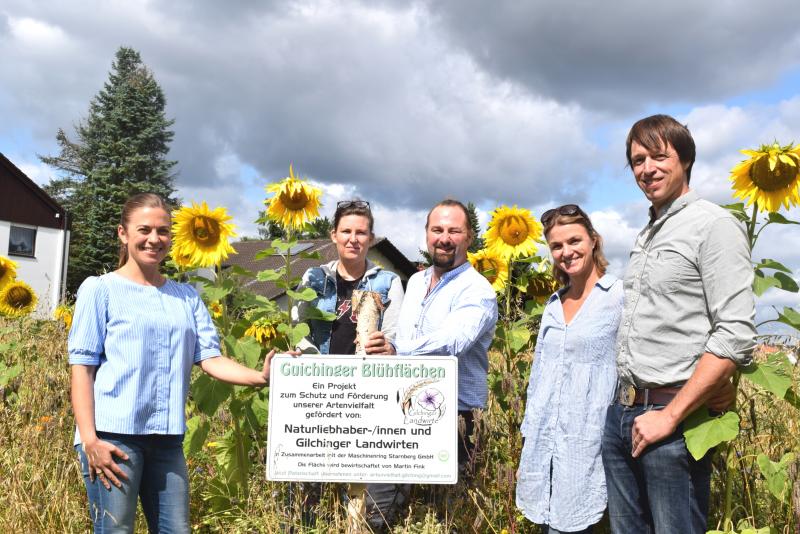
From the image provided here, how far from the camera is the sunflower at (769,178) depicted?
8.73 ft

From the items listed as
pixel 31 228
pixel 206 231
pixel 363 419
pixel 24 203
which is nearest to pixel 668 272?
pixel 363 419

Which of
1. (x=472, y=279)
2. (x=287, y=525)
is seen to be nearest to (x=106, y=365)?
(x=287, y=525)

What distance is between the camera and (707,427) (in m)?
2.16

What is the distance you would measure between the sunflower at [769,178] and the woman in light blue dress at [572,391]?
2.20ft

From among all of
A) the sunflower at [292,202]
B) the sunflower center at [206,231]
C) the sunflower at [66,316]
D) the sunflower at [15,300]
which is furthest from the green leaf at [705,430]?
the sunflower at [15,300]

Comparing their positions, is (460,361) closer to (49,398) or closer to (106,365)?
(106,365)

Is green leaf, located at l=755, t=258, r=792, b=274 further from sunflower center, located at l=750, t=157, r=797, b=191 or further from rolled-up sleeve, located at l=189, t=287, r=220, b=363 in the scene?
rolled-up sleeve, located at l=189, t=287, r=220, b=363

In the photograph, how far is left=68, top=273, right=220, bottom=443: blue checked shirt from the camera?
2.50 meters

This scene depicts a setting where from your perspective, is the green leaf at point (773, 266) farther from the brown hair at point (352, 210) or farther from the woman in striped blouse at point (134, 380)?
the woman in striped blouse at point (134, 380)

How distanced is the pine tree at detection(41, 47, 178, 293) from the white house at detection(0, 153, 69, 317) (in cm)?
110

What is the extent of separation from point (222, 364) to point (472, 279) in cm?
117

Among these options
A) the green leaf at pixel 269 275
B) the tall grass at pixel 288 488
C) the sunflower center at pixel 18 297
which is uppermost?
the sunflower center at pixel 18 297

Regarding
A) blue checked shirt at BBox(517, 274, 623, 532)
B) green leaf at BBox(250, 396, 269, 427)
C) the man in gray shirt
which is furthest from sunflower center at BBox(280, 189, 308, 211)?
the man in gray shirt

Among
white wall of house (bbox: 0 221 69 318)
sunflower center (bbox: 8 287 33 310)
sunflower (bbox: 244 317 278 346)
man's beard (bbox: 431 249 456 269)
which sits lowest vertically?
sunflower (bbox: 244 317 278 346)
